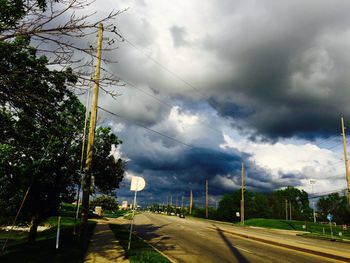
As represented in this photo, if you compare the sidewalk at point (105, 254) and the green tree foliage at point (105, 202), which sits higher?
the green tree foliage at point (105, 202)

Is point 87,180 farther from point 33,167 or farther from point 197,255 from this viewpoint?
point 197,255

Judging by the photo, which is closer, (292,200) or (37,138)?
(37,138)

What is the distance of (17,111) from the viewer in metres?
5.66

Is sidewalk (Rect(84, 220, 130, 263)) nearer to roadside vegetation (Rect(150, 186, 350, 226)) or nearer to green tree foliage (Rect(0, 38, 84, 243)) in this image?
green tree foliage (Rect(0, 38, 84, 243))

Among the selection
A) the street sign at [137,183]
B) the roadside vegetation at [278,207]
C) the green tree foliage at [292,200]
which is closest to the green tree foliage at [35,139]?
the street sign at [137,183]

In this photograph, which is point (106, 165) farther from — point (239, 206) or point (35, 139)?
point (239, 206)

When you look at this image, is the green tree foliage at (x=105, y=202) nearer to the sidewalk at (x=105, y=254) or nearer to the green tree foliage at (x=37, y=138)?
the green tree foliage at (x=37, y=138)

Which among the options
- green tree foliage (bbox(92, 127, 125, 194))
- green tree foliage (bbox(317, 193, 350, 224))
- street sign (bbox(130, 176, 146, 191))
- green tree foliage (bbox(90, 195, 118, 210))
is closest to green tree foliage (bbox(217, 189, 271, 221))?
green tree foliage (bbox(90, 195, 118, 210))

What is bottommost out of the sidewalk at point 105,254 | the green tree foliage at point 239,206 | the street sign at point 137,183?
the sidewalk at point 105,254

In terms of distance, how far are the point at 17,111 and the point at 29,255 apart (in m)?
7.50

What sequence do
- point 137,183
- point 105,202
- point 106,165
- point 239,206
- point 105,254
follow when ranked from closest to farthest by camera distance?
point 105,254, point 137,183, point 106,165, point 239,206, point 105,202

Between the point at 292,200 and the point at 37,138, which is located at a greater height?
the point at 292,200

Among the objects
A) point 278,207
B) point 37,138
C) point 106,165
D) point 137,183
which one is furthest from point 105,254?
point 278,207

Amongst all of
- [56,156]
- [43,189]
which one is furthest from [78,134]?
[43,189]
